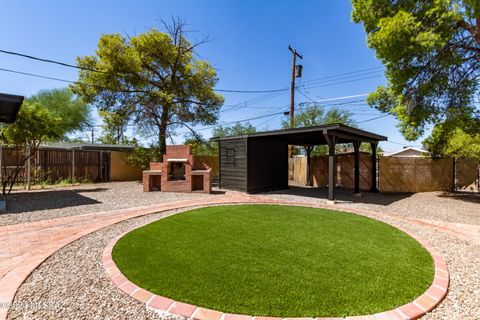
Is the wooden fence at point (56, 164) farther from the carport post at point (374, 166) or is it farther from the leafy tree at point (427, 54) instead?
the carport post at point (374, 166)

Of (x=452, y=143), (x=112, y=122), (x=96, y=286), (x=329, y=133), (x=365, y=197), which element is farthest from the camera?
(x=112, y=122)

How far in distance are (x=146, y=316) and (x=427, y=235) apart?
16.1 ft

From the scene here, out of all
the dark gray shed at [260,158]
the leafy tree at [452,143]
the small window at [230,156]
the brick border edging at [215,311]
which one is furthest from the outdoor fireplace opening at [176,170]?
the leafy tree at [452,143]

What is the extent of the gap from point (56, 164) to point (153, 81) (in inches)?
270

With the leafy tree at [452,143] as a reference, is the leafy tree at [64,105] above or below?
above

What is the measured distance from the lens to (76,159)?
43.3 feet

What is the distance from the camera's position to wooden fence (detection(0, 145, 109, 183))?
1044cm

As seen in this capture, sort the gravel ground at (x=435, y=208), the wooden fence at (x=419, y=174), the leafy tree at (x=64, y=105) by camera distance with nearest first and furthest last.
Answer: the gravel ground at (x=435, y=208)
the wooden fence at (x=419, y=174)
the leafy tree at (x=64, y=105)

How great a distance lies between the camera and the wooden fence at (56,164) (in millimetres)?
10437

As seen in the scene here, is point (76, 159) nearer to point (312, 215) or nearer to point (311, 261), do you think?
point (312, 215)

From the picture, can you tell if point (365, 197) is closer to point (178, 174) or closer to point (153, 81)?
point (178, 174)

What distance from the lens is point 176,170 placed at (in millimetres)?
10578

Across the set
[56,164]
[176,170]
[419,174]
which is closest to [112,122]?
[56,164]

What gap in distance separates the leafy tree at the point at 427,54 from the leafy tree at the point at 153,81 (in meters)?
9.44
